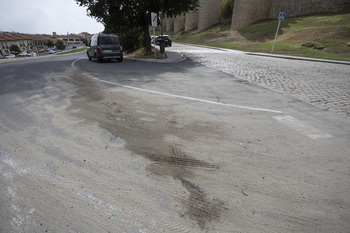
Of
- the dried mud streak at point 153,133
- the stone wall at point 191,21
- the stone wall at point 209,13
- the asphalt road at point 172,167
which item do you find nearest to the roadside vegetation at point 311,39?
the asphalt road at point 172,167

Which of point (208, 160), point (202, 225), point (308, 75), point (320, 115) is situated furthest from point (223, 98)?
point (308, 75)

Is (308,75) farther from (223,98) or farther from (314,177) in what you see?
(314,177)

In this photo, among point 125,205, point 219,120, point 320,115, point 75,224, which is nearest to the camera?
point 75,224

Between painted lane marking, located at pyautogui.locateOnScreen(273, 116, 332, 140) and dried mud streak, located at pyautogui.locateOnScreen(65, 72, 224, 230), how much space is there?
1.78m

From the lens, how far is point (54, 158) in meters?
2.81

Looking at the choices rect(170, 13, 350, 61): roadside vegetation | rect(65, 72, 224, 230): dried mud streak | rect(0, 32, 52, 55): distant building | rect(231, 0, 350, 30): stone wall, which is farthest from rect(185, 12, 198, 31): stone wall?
rect(0, 32, 52, 55): distant building

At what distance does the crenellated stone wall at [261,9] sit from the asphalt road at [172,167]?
37914mm

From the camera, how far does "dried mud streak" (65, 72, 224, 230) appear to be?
2.11 meters

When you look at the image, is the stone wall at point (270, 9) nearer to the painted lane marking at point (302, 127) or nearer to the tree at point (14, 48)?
the painted lane marking at point (302, 127)

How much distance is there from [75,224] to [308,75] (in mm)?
10303

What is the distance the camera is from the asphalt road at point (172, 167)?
1.92 meters

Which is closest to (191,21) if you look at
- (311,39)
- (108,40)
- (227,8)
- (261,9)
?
(227,8)

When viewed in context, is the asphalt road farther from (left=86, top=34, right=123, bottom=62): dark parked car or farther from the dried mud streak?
(left=86, top=34, right=123, bottom=62): dark parked car

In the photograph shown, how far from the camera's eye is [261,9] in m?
39.6
